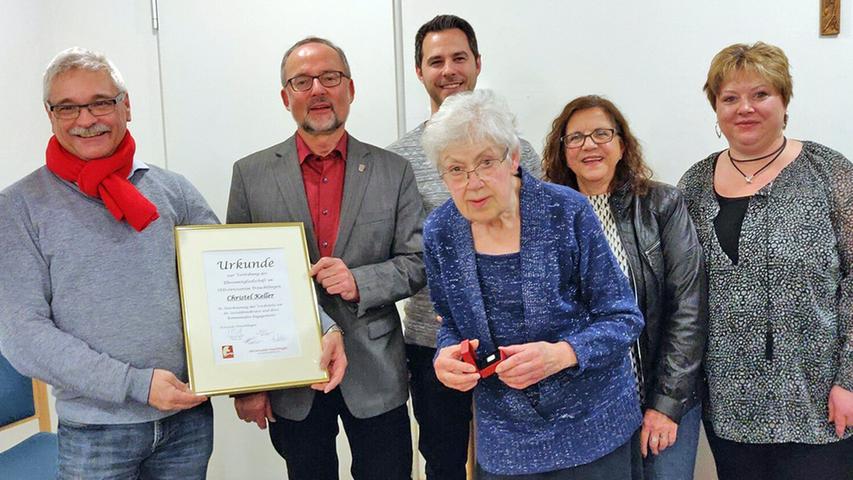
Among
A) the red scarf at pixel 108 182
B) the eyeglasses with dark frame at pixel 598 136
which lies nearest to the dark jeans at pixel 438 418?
the eyeglasses with dark frame at pixel 598 136

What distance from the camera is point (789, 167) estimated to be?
184cm

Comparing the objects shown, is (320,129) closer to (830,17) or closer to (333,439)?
(333,439)

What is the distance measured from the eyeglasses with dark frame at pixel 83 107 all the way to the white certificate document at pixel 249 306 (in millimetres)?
425

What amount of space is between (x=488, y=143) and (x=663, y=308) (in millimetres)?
780

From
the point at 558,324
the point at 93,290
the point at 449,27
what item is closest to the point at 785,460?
the point at 558,324

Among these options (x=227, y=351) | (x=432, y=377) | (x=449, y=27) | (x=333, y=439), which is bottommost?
(x=333, y=439)

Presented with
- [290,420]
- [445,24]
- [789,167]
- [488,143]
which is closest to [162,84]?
[445,24]

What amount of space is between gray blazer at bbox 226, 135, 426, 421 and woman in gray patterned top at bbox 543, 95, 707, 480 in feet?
1.75

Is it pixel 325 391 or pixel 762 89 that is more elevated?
pixel 762 89

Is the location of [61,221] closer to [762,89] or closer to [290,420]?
[290,420]

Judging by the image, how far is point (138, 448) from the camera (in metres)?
1.61

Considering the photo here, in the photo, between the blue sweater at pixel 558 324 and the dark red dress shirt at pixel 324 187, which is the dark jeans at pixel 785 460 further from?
the dark red dress shirt at pixel 324 187

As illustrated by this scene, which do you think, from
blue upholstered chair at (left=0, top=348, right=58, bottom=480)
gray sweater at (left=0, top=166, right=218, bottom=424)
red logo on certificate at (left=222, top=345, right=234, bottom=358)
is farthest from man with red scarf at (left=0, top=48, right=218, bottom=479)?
blue upholstered chair at (left=0, top=348, right=58, bottom=480)

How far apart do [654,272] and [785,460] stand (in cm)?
63
